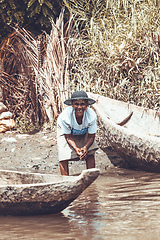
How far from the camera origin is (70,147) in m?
4.62

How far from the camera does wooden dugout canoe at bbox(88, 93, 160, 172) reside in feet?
17.9

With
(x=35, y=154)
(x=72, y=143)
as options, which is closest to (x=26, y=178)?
(x=72, y=143)

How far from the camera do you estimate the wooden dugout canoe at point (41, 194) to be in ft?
11.3

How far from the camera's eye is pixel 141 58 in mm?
7027

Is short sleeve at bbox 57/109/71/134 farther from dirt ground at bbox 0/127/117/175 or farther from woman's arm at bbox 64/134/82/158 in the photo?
dirt ground at bbox 0/127/117/175

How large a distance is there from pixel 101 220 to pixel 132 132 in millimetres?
2333

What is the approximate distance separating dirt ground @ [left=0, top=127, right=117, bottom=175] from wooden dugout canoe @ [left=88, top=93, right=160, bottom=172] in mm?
609

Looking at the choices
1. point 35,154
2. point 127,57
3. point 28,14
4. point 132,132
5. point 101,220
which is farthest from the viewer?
point 28,14

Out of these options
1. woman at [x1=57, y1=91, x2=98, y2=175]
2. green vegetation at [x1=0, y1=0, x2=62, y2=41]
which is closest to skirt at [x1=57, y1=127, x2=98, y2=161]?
woman at [x1=57, y1=91, x2=98, y2=175]

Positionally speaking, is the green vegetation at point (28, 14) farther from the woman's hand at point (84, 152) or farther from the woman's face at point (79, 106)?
the woman's hand at point (84, 152)

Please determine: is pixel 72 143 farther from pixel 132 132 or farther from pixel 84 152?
pixel 132 132

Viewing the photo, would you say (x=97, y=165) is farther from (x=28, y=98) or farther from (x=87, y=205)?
(x=28, y=98)

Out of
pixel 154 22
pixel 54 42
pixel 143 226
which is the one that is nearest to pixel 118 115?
pixel 154 22

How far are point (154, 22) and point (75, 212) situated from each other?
425cm
